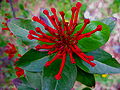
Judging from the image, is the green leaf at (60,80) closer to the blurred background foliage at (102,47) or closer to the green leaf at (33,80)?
the green leaf at (33,80)

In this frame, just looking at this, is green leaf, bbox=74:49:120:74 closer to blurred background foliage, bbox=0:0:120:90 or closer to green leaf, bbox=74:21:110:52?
green leaf, bbox=74:21:110:52

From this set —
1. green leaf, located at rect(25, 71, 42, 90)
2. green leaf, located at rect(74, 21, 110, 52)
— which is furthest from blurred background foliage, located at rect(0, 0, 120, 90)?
green leaf, located at rect(74, 21, 110, 52)

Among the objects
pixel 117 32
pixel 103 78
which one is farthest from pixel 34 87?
pixel 117 32

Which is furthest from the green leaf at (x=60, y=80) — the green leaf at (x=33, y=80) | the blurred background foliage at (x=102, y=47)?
the blurred background foliage at (x=102, y=47)

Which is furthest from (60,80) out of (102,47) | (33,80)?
(102,47)

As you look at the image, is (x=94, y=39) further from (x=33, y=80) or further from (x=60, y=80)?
(x=33, y=80)
